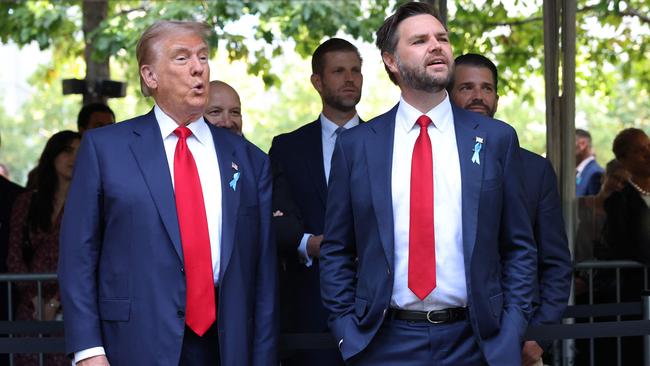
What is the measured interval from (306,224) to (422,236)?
5.18 ft

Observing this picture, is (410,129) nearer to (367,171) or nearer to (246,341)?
(367,171)

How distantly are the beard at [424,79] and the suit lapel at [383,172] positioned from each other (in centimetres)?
15

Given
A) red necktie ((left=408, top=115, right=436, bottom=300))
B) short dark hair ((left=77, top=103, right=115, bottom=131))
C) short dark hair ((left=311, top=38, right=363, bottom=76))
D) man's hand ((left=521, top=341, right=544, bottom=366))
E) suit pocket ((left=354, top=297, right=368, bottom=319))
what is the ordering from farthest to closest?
short dark hair ((left=77, top=103, right=115, bottom=131)) < short dark hair ((left=311, top=38, right=363, bottom=76)) < man's hand ((left=521, top=341, right=544, bottom=366)) < suit pocket ((left=354, top=297, right=368, bottom=319)) < red necktie ((left=408, top=115, right=436, bottom=300))

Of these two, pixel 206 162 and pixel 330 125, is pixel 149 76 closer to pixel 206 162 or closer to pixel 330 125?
pixel 206 162

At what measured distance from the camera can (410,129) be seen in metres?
4.55

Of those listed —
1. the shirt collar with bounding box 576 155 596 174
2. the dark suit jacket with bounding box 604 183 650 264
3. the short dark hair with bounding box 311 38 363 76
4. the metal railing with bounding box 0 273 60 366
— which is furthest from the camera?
the shirt collar with bounding box 576 155 596 174

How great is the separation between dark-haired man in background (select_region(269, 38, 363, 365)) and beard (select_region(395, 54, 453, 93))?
4.39ft

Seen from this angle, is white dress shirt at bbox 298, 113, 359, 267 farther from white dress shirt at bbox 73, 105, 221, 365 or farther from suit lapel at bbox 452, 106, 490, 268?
Answer: suit lapel at bbox 452, 106, 490, 268

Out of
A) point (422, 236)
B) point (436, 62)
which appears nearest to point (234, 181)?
point (422, 236)

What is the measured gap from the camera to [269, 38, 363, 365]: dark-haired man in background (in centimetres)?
587

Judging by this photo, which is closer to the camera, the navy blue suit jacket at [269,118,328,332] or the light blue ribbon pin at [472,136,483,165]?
the light blue ribbon pin at [472,136,483,165]

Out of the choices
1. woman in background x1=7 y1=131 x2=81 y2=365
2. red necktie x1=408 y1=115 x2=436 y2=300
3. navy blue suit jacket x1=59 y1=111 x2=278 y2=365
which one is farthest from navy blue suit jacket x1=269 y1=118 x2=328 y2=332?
woman in background x1=7 y1=131 x2=81 y2=365

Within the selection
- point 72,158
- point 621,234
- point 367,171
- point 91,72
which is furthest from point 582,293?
point 91,72

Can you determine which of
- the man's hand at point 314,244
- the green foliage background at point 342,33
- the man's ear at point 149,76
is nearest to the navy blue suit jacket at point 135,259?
the man's ear at point 149,76
